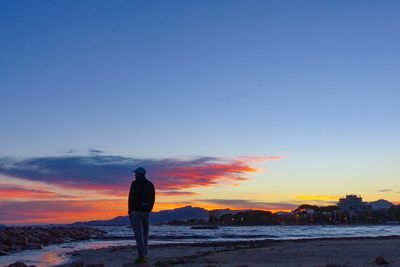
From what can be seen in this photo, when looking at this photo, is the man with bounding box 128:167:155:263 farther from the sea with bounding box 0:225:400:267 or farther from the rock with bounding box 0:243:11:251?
the rock with bounding box 0:243:11:251

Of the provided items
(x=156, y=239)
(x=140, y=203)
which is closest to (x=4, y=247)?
(x=140, y=203)

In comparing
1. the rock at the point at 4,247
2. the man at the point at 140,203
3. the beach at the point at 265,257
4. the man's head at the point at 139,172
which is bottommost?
the beach at the point at 265,257

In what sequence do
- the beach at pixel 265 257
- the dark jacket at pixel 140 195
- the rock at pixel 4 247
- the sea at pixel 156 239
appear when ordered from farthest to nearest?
the rock at pixel 4 247
the sea at pixel 156 239
the beach at pixel 265 257
the dark jacket at pixel 140 195

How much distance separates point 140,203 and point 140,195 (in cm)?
17

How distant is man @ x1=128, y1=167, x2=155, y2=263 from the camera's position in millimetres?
10453

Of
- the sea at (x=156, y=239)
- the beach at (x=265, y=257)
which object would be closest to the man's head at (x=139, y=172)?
the beach at (x=265, y=257)

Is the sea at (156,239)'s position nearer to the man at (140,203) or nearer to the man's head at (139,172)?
the man at (140,203)

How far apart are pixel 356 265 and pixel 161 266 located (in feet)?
12.9

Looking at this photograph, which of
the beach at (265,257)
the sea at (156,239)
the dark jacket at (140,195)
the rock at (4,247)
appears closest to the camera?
the dark jacket at (140,195)

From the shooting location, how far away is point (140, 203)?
10.5m

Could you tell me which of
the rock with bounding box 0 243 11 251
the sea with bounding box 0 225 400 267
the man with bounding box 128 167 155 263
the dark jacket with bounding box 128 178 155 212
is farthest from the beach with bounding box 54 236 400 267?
the rock with bounding box 0 243 11 251

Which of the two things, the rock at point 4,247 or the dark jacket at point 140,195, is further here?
the rock at point 4,247

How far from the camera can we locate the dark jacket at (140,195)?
1045cm

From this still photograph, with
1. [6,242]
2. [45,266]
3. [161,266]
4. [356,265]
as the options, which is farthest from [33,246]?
[356,265]
